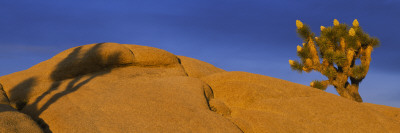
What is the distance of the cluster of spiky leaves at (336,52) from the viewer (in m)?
21.3

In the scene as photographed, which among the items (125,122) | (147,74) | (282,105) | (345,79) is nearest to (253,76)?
(282,105)

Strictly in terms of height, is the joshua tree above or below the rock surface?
above

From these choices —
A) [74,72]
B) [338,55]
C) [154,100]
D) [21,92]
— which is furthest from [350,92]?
[21,92]

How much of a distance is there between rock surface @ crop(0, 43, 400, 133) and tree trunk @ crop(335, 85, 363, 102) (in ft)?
22.2

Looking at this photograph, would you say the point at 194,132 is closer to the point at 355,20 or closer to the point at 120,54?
the point at 120,54

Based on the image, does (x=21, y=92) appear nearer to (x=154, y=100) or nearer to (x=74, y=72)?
(x=74, y=72)

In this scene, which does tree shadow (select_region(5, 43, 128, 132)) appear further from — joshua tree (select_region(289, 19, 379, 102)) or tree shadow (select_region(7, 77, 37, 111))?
joshua tree (select_region(289, 19, 379, 102))

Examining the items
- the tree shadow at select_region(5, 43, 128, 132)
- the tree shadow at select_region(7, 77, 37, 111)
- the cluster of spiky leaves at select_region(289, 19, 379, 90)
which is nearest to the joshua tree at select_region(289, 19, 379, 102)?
the cluster of spiky leaves at select_region(289, 19, 379, 90)

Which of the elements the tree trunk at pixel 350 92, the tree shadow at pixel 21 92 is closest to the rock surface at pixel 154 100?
the tree shadow at pixel 21 92

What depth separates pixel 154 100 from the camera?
941 centimetres

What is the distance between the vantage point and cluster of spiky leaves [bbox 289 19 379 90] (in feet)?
70.0

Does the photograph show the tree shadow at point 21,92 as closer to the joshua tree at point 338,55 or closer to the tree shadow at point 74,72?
the tree shadow at point 74,72

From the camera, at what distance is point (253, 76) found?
40.6ft

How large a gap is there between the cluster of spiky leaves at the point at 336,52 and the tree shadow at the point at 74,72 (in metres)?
13.3
